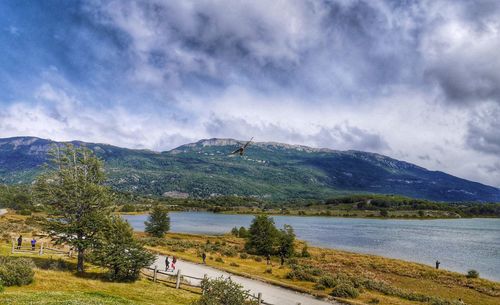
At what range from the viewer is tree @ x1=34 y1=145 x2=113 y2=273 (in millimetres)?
37281

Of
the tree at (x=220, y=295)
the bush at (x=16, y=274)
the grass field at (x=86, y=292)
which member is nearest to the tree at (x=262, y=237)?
the grass field at (x=86, y=292)

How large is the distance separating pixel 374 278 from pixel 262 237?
24877 mm

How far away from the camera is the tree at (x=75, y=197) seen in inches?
1468

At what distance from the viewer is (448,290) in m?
49.7

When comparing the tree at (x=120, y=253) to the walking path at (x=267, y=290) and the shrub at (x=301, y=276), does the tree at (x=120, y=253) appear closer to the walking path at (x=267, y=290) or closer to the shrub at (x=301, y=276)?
the walking path at (x=267, y=290)

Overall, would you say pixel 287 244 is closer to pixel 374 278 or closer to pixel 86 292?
pixel 374 278

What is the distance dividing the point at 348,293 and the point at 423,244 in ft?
261

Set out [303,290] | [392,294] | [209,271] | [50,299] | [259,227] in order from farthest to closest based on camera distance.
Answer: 1. [259,227]
2. [209,271]
3. [392,294]
4. [303,290]
5. [50,299]

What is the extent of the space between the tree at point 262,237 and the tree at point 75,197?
39.9 metres

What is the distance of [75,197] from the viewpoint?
124ft

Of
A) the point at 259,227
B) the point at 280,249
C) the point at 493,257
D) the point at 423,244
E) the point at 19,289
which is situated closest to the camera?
the point at 19,289

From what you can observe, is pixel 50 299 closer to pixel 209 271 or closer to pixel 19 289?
pixel 19 289

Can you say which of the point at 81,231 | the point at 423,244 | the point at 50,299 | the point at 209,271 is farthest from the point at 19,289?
the point at 423,244

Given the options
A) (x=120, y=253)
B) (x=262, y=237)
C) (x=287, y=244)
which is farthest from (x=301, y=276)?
(x=262, y=237)
